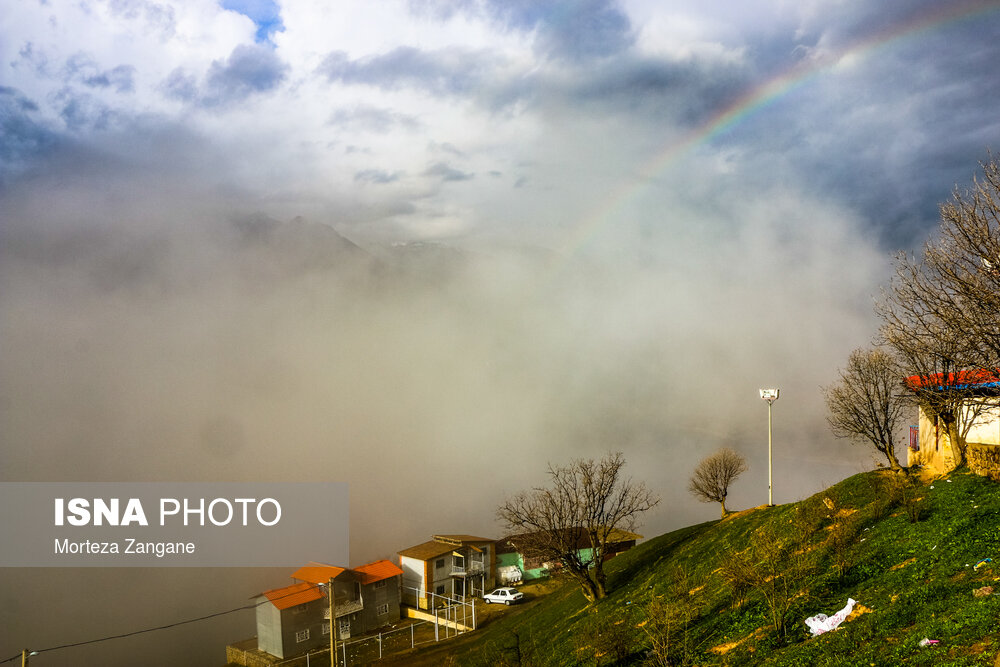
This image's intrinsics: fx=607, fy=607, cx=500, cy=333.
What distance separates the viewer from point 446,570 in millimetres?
65188

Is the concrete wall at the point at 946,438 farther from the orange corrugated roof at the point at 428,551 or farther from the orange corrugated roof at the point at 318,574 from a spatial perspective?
the orange corrugated roof at the point at 318,574

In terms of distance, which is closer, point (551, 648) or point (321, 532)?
point (551, 648)

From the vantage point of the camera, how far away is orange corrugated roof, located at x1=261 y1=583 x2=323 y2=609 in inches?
2051

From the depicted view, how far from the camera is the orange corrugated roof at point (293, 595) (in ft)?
171

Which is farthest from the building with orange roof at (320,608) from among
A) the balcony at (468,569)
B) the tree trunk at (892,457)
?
the tree trunk at (892,457)

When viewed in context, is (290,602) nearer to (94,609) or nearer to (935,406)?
(935,406)

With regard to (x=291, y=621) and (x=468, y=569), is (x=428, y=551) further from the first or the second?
(x=291, y=621)

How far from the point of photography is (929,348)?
68.7 feet

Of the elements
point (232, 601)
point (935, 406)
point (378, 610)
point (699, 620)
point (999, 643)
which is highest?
point (935, 406)

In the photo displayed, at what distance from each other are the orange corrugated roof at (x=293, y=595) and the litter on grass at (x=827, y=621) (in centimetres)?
4680

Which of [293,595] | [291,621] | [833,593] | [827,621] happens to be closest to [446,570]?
[293,595]

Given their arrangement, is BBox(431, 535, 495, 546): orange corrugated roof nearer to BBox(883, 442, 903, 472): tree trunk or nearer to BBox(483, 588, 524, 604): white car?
BBox(483, 588, 524, 604): white car

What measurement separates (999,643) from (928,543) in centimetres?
872

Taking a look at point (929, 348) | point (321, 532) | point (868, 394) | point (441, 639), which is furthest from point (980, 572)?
point (321, 532)
